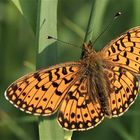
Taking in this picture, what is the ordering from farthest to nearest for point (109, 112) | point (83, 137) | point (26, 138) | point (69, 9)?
point (69, 9) → point (83, 137) → point (26, 138) → point (109, 112)

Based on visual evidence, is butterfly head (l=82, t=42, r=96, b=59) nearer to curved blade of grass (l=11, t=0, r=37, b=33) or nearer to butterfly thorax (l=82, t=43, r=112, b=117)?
butterfly thorax (l=82, t=43, r=112, b=117)

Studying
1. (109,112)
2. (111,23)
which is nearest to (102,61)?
(109,112)

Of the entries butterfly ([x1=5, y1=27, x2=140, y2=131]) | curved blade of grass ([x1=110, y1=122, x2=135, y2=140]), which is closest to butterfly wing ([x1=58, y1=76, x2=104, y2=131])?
butterfly ([x1=5, y1=27, x2=140, y2=131])

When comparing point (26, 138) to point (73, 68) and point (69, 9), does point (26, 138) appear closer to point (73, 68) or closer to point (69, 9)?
point (73, 68)

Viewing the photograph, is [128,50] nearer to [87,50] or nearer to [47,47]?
[87,50]

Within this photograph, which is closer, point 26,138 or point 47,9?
point 47,9

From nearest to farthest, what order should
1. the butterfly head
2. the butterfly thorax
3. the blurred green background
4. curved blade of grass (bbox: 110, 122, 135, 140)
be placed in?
the butterfly head < the butterfly thorax < curved blade of grass (bbox: 110, 122, 135, 140) < the blurred green background

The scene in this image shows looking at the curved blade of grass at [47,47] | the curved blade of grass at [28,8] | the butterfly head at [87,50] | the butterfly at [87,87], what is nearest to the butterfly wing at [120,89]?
the butterfly at [87,87]
